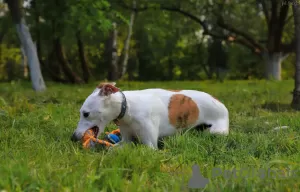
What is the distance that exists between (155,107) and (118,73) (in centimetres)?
1573

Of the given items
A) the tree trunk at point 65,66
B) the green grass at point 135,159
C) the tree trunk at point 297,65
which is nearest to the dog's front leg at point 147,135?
the green grass at point 135,159

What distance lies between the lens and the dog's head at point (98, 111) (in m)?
3.96

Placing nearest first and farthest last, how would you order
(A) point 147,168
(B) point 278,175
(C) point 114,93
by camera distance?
(B) point 278,175
(A) point 147,168
(C) point 114,93

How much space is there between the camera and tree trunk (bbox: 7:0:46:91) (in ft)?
37.1

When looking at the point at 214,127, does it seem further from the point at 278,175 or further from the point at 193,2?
the point at 193,2

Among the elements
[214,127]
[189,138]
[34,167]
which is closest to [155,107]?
[189,138]

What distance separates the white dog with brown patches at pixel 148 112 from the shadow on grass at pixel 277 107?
251 cm

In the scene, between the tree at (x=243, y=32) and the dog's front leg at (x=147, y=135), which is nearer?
the dog's front leg at (x=147, y=135)

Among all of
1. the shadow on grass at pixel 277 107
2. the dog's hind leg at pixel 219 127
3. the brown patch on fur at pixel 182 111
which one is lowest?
the shadow on grass at pixel 277 107

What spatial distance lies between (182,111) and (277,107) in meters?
Result: 3.29

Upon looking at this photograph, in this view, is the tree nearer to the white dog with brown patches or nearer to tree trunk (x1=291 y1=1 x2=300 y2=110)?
tree trunk (x1=291 y1=1 x2=300 y2=110)

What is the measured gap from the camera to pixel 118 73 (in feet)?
65.5

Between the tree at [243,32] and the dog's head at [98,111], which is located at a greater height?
the tree at [243,32]

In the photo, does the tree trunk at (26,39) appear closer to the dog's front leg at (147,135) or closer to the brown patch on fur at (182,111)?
the brown patch on fur at (182,111)
